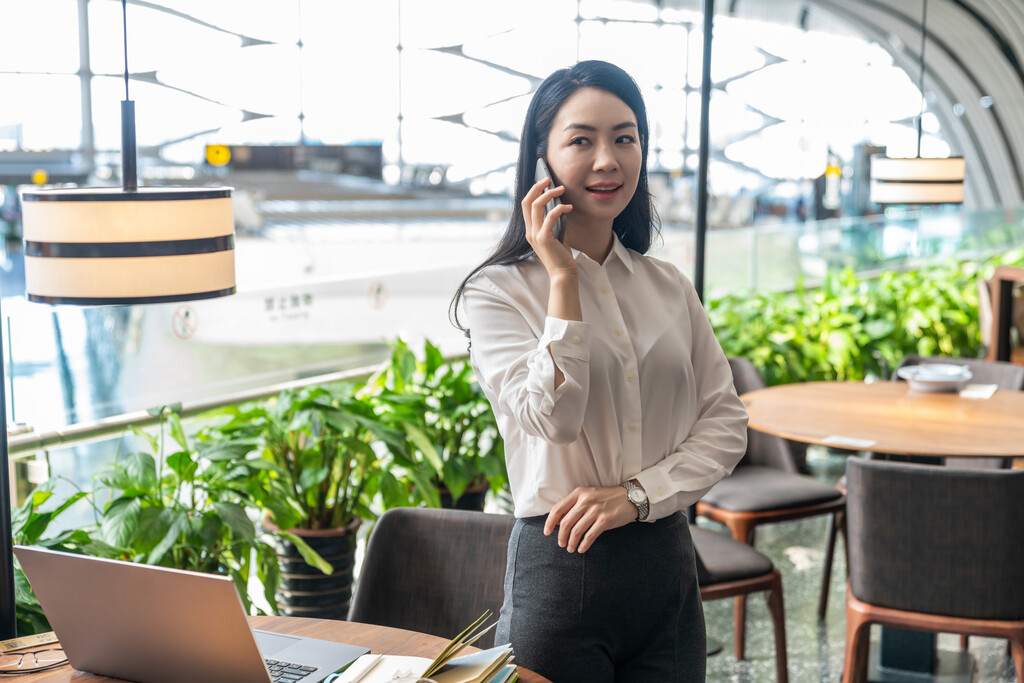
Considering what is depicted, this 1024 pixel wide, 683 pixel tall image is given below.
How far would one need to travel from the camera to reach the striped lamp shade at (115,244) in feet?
4.97

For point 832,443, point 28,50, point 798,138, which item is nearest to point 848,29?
point 798,138

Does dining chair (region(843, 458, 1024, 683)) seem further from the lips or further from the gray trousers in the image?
the lips

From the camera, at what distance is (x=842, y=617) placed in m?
3.72

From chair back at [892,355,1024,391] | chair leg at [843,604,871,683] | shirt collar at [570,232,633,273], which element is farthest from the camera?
chair back at [892,355,1024,391]

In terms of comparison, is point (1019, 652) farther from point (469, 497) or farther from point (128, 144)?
point (128, 144)

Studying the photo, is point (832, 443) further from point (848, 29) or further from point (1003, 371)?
point (848, 29)

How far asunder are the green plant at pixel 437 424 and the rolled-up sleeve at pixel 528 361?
174 cm

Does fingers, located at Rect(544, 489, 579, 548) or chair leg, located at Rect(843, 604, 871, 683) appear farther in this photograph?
chair leg, located at Rect(843, 604, 871, 683)

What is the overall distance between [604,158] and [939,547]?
150 cm

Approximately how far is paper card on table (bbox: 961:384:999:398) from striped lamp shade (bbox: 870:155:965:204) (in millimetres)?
2064

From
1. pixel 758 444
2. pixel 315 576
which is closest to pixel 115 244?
pixel 315 576

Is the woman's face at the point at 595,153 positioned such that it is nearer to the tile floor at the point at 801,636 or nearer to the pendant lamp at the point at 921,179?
the tile floor at the point at 801,636

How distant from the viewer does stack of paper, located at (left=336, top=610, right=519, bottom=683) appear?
1316 millimetres

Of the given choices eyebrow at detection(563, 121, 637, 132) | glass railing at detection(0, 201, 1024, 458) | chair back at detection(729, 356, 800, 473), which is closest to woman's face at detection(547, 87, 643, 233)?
eyebrow at detection(563, 121, 637, 132)
